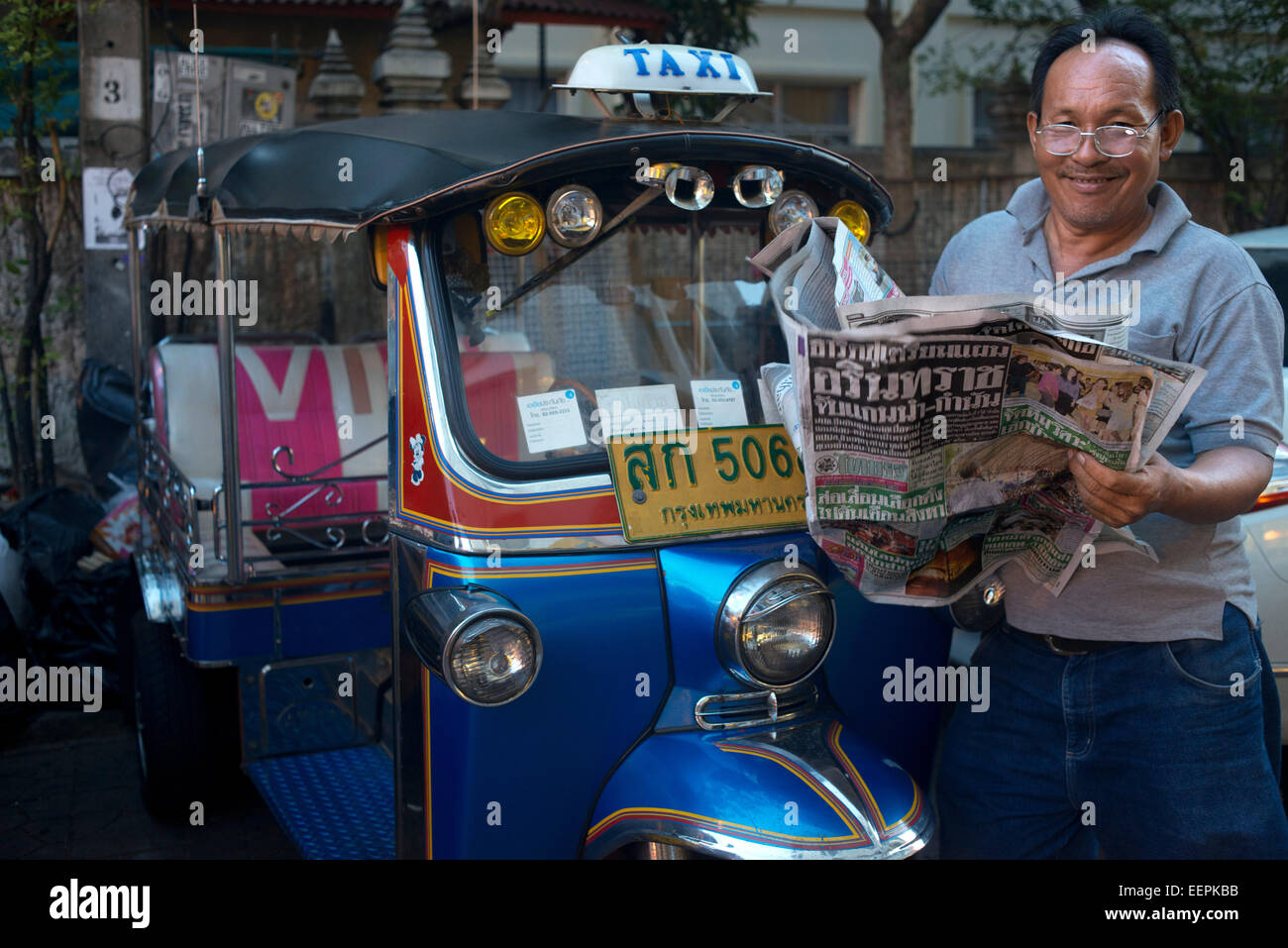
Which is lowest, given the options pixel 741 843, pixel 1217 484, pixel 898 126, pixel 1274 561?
pixel 741 843

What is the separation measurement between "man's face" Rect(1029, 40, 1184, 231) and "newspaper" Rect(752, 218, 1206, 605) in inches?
14.1

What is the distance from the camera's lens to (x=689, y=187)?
8.68 ft

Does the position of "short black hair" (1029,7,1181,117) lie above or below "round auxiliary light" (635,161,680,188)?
above

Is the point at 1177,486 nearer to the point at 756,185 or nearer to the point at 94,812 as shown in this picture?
the point at 756,185

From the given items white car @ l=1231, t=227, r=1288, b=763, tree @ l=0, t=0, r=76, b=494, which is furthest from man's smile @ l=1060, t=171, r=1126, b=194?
tree @ l=0, t=0, r=76, b=494

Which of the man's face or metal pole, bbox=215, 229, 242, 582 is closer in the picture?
the man's face

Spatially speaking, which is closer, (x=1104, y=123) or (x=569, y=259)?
(x=1104, y=123)

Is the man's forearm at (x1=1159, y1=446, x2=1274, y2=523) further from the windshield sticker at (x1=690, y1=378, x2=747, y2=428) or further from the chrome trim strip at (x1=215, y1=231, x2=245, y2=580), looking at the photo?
the chrome trim strip at (x1=215, y1=231, x2=245, y2=580)

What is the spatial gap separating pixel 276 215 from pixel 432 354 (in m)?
0.72

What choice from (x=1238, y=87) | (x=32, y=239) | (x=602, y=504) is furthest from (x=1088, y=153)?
(x=1238, y=87)

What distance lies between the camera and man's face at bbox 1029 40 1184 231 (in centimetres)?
201

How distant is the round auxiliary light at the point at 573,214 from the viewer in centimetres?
256

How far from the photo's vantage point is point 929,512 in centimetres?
192

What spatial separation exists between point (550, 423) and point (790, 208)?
0.83m
